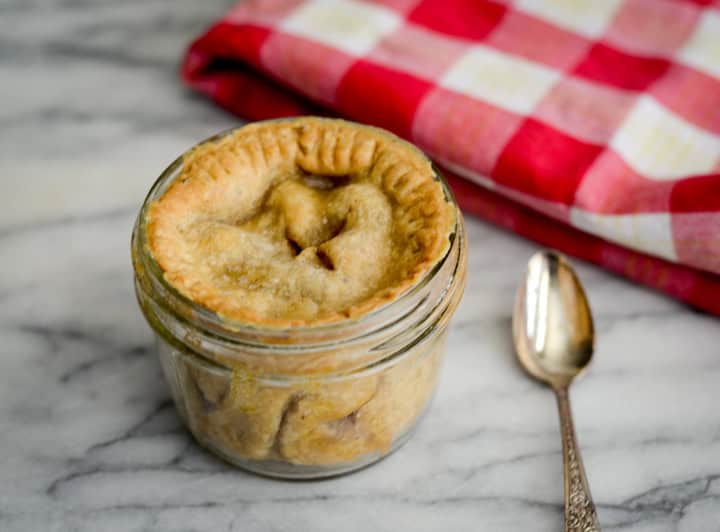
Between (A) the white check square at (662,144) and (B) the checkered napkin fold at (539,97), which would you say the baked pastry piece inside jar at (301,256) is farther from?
(A) the white check square at (662,144)

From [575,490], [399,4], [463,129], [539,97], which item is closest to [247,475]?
[575,490]

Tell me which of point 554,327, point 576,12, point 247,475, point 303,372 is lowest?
point 247,475

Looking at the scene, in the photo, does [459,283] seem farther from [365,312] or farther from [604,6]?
[604,6]

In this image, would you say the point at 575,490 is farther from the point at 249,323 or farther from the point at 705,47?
the point at 705,47

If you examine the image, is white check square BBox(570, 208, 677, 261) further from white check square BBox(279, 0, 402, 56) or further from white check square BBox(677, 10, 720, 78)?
white check square BBox(279, 0, 402, 56)

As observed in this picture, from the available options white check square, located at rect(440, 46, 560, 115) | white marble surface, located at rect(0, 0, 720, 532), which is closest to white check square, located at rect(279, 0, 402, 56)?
white check square, located at rect(440, 46, 560, 115)

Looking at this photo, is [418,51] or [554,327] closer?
[554,327]
